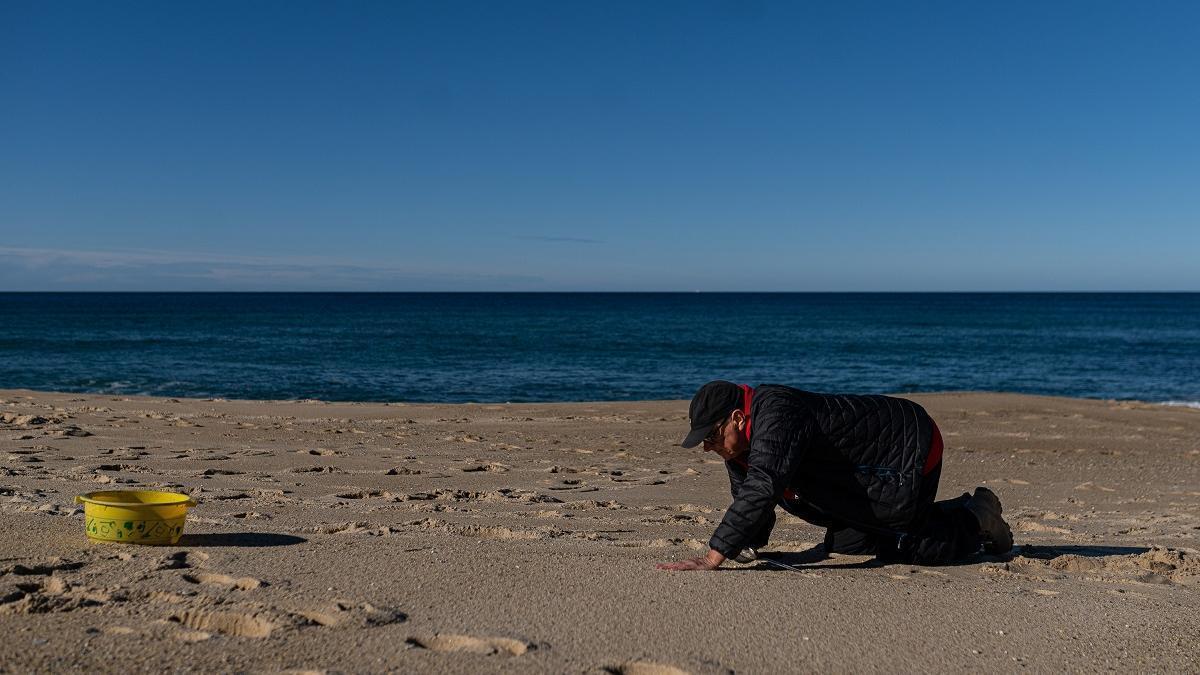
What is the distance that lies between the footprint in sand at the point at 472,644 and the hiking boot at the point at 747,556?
1605 millimetres

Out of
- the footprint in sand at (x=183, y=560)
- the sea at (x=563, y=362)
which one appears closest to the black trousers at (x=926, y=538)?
the footprint in sand at (x=183, y=560)

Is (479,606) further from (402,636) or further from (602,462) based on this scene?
(602,462)

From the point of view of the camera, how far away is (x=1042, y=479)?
9141mm

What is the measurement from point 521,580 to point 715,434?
115 cm

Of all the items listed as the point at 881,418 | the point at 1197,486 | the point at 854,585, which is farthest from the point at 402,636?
the point at 1197,486

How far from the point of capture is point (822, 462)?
4562 mm

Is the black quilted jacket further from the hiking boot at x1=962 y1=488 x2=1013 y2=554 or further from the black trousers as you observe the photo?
the hiking boot at x1=962 y1=488 x2=1013 y2=554

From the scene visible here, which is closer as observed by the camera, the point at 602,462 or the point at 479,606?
the point at 479,606

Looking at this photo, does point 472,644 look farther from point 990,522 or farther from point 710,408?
point 990,522

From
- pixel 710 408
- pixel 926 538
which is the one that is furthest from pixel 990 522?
pixel 710 408

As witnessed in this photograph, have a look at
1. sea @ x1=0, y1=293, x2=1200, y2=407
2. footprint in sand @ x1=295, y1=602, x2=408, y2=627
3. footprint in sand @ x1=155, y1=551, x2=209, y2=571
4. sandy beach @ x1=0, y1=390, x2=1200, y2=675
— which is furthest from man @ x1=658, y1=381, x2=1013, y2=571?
sea @ x1=0, y1=293, x2=1200, y2=407

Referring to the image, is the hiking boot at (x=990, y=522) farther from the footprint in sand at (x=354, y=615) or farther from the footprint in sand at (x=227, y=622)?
the footprint in sand at (x=227, y=622)

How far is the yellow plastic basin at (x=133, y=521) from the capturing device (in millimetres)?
4406

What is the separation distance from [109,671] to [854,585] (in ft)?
10.4
